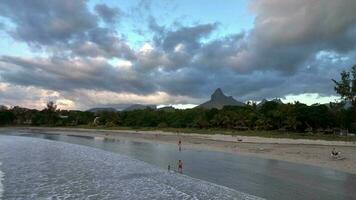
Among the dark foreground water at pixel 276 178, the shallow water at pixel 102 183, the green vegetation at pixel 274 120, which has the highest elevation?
the green vegetation at pixel 274 120

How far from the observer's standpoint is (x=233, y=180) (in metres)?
21.1

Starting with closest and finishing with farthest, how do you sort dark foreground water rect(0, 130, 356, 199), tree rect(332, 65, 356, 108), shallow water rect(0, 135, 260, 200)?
dark foreground water rect(0, 130, 356, 199) < shallow water rect(0, 135, 260, 200) < tree rect(332, 65, 356, 108)

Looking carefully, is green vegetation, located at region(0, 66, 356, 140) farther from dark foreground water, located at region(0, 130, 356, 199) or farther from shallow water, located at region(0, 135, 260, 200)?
shallow water, located at region(0, 135, 260, 200)

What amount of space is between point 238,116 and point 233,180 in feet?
229

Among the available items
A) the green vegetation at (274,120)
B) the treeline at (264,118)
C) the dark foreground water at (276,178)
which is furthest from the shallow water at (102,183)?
the treeline at (264,118)

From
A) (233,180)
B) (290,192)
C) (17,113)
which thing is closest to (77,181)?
(233,180)

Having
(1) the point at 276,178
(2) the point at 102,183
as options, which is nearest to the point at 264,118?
(1) the point at 276,178

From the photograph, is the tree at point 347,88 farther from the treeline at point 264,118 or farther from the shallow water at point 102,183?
the shallow water at point 102,183

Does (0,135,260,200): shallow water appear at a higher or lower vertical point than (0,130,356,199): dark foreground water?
lower

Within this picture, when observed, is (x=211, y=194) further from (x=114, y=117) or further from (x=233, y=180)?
(x=114, y=117)

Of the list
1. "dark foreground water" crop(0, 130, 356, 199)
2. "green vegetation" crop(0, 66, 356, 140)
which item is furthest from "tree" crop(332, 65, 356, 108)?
"dark foreground water" crop(0, 130, 356, 199)

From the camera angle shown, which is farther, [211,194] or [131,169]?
[131,169]

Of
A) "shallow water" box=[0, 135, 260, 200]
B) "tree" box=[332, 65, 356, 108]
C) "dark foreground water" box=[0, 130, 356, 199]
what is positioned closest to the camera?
"dark foreground water" box=[0, 130, 356, 199]

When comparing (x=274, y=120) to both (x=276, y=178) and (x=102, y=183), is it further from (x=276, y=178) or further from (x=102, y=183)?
(x=102, y=183)
